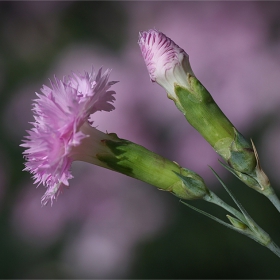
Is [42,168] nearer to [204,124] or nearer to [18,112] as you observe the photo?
[204,124]

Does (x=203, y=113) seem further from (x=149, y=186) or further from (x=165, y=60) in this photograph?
(x=149, y=186)

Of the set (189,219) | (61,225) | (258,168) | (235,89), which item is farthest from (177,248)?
(258,168)

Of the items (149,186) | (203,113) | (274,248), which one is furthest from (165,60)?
(149,186)

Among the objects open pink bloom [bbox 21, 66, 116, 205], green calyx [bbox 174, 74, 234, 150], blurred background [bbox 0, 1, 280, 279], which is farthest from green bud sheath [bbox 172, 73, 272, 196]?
blurred background [bbox 0, 1, 280, 279]

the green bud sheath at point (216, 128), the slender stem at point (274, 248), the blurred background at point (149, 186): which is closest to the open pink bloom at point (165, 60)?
the green bud sheath at point (216, 128)

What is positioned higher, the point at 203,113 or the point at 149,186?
the point at 203,113

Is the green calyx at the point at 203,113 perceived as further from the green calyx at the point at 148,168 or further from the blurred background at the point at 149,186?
the blurred background at the point at 149,186
